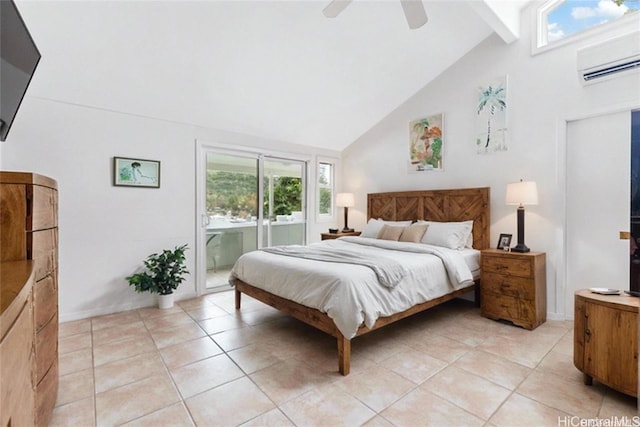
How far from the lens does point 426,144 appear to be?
4.35 m

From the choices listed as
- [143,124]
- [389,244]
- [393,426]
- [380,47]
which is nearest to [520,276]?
[389,244]

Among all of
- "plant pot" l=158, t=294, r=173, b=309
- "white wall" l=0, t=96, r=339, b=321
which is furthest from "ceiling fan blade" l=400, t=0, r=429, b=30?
"plant pot" l=158, t=294, r=173, b=309

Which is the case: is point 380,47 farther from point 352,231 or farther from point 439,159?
point 352,231

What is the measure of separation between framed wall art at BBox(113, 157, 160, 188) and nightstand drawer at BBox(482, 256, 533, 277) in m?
3.87

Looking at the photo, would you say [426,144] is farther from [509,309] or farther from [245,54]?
[245,54]

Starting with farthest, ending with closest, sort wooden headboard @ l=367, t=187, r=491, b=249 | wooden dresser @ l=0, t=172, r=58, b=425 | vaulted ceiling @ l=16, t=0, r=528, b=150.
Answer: wooden headboard @ l=367, t=187, r=491, b=249, vaulted ceiling @ l=16, t=0, r=528, b=150, wooden dresser @ l=0, t=172, r=58, b=425

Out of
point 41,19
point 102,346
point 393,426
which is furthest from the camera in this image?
point 102,346

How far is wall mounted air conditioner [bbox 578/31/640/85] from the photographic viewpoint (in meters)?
2.67

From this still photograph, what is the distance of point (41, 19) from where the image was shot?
241cm

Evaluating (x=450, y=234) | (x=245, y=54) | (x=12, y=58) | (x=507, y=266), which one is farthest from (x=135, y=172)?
(x=507, y=266)

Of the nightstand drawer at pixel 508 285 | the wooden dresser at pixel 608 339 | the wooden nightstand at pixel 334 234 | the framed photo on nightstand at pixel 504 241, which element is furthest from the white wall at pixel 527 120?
the wooden dresser at pixel 608 339

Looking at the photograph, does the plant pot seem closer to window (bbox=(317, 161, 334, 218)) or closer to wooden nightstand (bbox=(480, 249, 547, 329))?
window (bbox=(317, 161, 334, 218))

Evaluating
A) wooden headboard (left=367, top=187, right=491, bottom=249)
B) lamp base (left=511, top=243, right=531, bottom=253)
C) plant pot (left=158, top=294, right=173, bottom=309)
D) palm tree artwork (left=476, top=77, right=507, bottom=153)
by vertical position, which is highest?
palm tree artwork (left=476, top=77, right=507, bottom=153)

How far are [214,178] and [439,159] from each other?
314 cm
